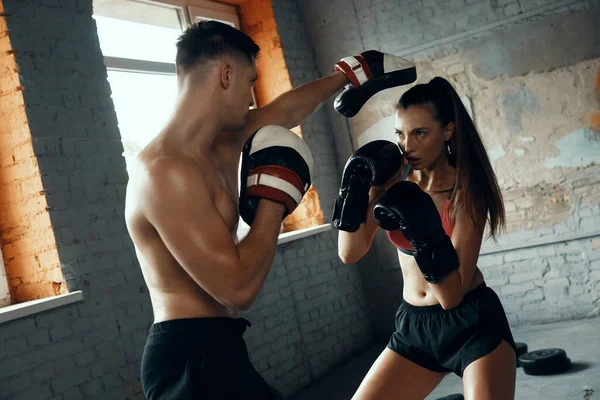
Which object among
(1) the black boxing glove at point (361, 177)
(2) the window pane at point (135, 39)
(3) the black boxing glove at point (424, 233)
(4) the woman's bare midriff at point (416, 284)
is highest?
(2) the window pane at point (135, 39)

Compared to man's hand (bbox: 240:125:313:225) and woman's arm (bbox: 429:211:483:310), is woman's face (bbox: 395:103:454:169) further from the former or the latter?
man's hand (bbox: 240:125:313:225)

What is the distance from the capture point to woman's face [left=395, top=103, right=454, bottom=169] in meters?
2.51

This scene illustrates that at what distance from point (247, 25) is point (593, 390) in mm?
3725

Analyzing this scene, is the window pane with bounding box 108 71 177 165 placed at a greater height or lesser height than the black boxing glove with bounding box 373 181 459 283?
greater

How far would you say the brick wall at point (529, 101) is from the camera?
4.95 meters

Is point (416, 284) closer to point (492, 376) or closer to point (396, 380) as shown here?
point (396, 380)

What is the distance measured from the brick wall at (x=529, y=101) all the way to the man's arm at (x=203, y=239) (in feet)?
12.8

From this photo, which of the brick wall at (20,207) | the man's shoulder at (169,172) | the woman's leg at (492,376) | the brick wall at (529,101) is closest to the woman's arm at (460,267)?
the woman's leg at (492,376)

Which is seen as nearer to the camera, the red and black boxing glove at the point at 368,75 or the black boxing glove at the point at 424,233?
the black boxing glove at the point at 424,233

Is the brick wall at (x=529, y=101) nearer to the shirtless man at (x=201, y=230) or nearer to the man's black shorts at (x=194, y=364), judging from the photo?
the shirtless man at (x=201, y=230)

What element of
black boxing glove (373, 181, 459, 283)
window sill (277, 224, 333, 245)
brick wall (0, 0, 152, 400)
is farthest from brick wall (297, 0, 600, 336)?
black boxing glove (373, 181, 459, 283)

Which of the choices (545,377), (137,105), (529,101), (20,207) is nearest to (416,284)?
(545,377)

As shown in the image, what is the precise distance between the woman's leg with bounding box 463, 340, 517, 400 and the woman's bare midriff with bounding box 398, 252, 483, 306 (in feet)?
0.94

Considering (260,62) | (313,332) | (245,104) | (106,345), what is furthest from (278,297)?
(245,104)
